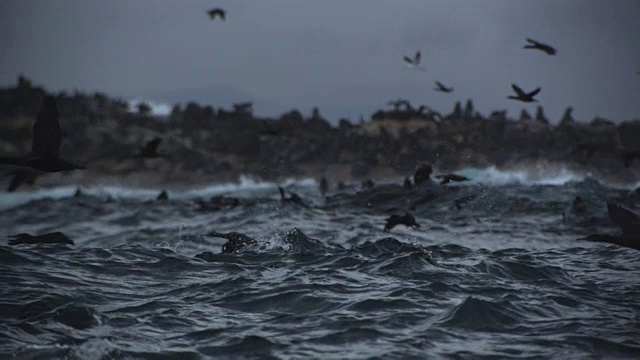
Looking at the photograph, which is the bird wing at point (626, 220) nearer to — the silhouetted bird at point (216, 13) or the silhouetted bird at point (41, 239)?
the silhouetted bird at point (41, 239)

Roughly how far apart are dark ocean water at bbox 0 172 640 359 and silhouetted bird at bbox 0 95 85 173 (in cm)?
152

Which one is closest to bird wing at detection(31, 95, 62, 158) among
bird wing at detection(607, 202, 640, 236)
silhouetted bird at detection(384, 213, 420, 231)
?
silhouetted bird at detection(384, 213, 420, 231)

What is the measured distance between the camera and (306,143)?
163 ft

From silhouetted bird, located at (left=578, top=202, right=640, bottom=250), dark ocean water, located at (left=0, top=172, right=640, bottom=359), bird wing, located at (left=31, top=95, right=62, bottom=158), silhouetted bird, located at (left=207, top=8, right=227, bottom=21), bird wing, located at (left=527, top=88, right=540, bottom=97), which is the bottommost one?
dark ocean water, located at (left=0, top=172, right=640, bottom=359)

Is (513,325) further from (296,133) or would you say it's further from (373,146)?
(296,133)

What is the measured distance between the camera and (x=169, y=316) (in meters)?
9.08

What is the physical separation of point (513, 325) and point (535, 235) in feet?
31.1

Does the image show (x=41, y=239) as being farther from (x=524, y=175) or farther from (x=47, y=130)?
(x=524, y=175)

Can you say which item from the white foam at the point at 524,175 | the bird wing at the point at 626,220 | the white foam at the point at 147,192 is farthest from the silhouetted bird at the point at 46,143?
the white foam at the point at 524,175

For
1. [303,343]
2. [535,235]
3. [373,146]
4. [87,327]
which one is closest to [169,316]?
[87,327]

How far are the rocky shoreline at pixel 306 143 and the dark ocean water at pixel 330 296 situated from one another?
2574 centimetres

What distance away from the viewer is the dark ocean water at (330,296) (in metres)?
7.89

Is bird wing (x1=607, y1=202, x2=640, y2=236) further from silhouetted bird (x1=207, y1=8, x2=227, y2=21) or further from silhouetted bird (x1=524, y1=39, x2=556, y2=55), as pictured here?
silhouetted bird (x1=207, y1=8, x2=227, y2=21)

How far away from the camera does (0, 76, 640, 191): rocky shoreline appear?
43.9m
